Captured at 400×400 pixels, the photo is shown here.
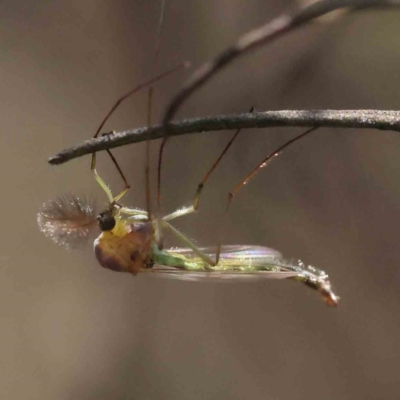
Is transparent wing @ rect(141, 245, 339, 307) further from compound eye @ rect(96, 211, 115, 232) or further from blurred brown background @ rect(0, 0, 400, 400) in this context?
blurred brown background @ rect(0, 0, 400, 400)

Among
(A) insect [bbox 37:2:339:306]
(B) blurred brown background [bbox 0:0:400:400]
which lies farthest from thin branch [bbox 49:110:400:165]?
(B) blurred brown background [bbox 0:0:400:400]

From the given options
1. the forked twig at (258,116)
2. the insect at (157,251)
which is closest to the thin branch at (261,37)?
the forked twig at (258,116)

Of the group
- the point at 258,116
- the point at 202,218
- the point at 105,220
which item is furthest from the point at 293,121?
the point at 202,218

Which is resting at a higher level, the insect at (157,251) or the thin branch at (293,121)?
the thin branch at (293,121)

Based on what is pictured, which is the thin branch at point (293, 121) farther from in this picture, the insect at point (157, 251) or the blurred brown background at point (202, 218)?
the blurred brown background at point (202, 218)

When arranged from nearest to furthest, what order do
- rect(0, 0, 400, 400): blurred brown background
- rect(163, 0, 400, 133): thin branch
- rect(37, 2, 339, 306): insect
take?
rect(163, 0, 400, 133): thin branch
rect(37, 2, 339, 306): insect
rect(0, 0, 400, 400): blurred brown background

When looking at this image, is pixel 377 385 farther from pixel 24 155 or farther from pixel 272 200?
pixel 24 155
